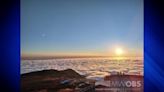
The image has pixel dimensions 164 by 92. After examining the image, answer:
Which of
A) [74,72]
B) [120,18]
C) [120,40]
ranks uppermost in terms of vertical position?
[120,18]

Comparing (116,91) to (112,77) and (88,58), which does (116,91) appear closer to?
(112,77)

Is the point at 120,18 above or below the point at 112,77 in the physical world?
above

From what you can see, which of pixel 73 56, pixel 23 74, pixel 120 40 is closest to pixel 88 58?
pixel 73 56

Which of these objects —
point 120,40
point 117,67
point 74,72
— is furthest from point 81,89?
point 120,40

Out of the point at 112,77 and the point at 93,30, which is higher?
the point at 93,30

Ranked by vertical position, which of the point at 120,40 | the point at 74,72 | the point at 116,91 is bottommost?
the point at 116,91

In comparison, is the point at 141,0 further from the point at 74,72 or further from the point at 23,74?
the point at 23,74
